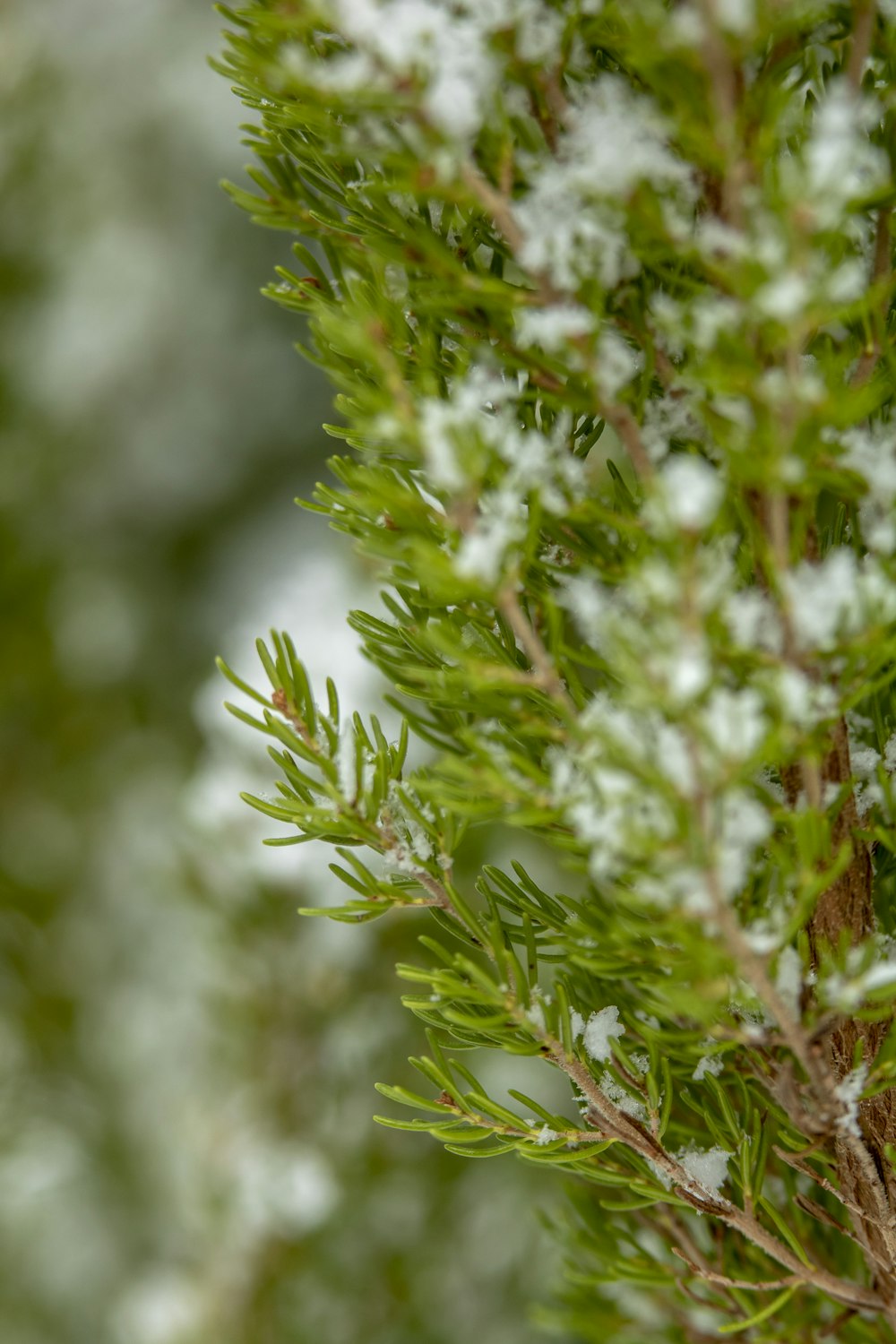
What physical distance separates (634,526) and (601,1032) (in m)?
0.25

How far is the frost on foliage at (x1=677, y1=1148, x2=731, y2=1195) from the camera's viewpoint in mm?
496

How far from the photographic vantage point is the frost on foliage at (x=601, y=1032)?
49 centimetres

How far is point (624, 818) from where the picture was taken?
1.11 ft

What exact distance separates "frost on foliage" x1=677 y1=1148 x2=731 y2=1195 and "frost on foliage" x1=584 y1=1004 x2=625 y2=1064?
6cm

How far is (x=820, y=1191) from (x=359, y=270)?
546 mm

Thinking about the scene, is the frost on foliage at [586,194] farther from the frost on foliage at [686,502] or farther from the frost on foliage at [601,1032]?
the frost on foliage at [601,1032]

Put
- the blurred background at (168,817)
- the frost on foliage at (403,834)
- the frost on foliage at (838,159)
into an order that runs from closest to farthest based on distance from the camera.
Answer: the frost on foliage at (838,159) < the frost on foliage at (403,834) < the blurred background at (168,817)

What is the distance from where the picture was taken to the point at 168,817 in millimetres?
1885

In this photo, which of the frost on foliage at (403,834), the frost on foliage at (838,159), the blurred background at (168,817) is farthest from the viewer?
the blurred background at (168,817)

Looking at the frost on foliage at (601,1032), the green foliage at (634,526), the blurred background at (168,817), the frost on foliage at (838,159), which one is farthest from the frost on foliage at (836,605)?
the blurred background at (168,817)

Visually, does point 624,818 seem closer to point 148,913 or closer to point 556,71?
point 556,71

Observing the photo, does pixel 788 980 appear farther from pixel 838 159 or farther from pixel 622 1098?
pixel 838 159

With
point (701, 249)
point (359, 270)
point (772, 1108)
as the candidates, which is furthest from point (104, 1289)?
point (701, 249)

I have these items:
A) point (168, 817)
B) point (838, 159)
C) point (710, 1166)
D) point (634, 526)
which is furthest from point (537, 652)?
→ point (168, 817)
